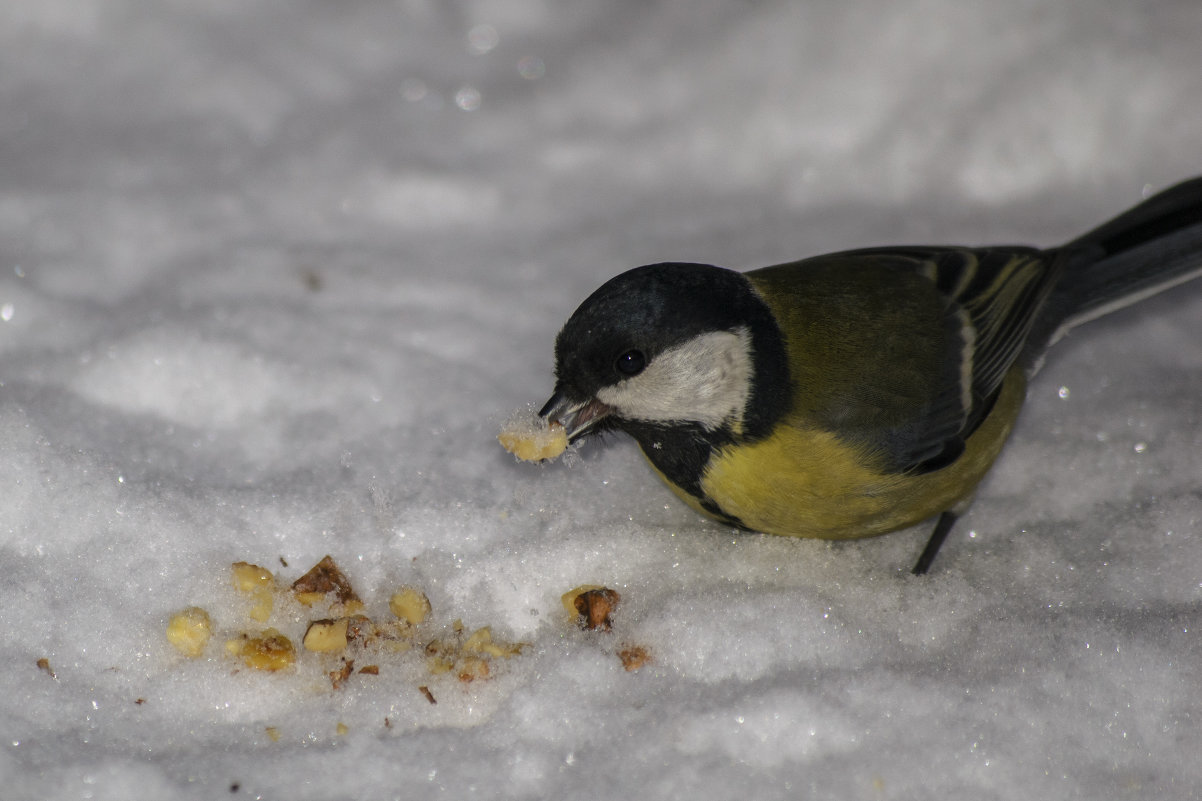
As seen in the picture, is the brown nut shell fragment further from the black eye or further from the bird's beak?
the black eye

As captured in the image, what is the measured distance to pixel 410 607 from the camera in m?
2.05

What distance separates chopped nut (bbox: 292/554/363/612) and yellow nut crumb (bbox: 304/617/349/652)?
88 millimetres

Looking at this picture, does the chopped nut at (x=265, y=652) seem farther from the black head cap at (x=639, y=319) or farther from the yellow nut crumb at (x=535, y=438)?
the black head cap at (x=639, y=319)

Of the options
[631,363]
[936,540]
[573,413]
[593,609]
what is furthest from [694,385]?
[936,540]

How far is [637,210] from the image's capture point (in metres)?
3.15

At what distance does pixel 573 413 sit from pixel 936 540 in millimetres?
894

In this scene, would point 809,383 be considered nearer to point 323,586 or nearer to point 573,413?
point 573,413

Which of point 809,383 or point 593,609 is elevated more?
point 809,383

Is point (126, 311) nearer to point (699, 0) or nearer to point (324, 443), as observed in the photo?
point (324, 443)

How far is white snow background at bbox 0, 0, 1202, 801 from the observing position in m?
1.87

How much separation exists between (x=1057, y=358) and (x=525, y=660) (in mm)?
1685

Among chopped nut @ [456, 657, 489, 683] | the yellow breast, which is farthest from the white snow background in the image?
the yellow breast

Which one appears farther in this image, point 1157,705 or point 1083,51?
point 1083,51

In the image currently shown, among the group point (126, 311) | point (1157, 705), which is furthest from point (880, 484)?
point (126, 311)
